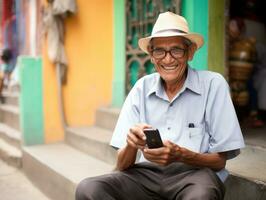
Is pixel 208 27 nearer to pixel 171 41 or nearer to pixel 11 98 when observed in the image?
pixel 171 41

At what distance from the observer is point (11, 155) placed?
17.9 feet

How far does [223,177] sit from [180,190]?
13.2 inches

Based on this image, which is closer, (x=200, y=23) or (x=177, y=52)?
(x=177, y=52)

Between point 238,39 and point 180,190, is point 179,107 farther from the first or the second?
point 238,39

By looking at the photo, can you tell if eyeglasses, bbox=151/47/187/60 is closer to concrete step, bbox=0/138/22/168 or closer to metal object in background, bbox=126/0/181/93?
metal object in background, bbox=126/0/181/93

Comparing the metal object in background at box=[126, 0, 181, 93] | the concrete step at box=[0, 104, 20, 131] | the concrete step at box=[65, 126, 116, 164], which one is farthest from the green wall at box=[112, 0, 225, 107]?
the concrete step at box=[0, 104, 20, 131]

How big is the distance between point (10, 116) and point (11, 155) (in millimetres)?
1387

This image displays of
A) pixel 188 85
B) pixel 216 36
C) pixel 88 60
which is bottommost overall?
pixel 188 85

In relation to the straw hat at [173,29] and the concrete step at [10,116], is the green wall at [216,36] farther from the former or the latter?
the concrete step at [10,116]

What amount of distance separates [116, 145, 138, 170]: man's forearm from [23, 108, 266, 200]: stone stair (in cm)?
85

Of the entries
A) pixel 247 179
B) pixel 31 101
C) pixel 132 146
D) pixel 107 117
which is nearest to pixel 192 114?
pixel 132 146

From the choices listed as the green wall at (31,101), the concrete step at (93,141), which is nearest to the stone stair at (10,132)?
the green wall at (31,101)

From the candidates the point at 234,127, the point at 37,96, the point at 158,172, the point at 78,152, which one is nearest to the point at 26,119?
the point at 37,96

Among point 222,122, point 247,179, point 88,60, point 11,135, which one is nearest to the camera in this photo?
point 222,122
